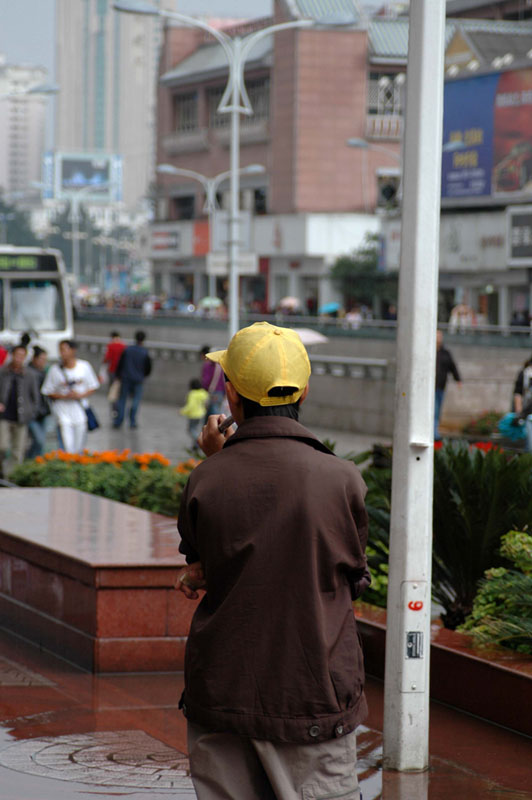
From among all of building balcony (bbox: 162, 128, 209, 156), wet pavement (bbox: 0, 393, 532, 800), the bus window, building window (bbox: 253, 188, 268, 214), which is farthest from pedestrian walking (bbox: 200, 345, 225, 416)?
building balcony (bbox: 162, 128, 209, 156)

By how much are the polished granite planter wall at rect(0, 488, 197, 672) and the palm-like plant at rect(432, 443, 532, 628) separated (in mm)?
1306

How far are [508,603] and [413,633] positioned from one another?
4.79ft

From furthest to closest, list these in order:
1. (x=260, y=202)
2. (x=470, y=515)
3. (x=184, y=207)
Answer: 1. (x=184, y=207)
2. (x=260, y=202)
3. (x=470, y=515)

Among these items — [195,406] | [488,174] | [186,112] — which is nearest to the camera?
[195,406]

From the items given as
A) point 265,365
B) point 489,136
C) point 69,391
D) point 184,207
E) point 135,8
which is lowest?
point 69,391

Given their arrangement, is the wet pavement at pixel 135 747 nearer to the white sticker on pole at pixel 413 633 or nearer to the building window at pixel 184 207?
the white sticker on pole at pixel 413 633

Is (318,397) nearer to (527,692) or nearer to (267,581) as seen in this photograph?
(527,692)

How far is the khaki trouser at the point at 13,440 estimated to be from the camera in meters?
16.0

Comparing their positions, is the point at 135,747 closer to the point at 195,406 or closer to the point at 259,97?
the point at 195,406

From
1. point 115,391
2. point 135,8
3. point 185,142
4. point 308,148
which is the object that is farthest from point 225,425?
Result: point 185,142

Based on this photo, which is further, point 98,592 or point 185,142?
point 185,142

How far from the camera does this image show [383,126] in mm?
68688

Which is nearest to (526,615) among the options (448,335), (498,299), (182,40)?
(448,335)

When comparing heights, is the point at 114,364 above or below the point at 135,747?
above
